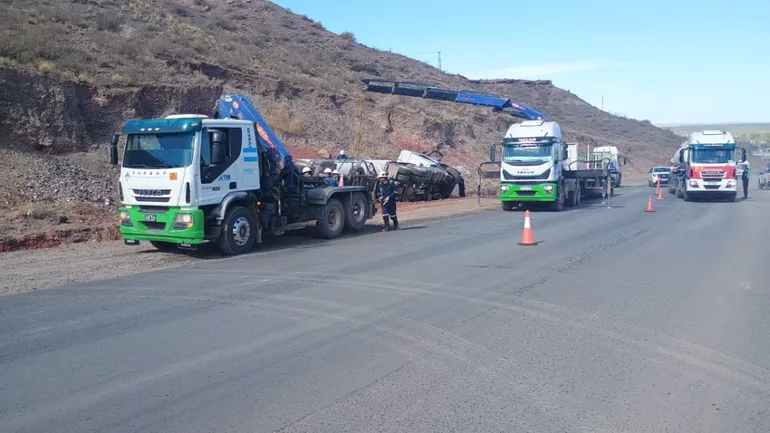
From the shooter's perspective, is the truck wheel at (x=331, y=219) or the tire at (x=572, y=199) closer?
the truck wheel at (x=331, y=219)

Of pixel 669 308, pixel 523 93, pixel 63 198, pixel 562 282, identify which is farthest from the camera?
pixel 523 93

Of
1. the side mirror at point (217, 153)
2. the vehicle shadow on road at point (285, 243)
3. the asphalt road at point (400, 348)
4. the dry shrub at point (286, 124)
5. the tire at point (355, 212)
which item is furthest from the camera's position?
the dry shrub at point (286, 124)

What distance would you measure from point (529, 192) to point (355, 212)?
950 cm

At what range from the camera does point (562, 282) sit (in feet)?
38.4

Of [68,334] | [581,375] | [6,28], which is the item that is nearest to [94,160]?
[6,28]

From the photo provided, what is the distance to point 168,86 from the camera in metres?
30.8

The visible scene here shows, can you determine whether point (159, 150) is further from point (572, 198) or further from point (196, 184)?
point (572, 198)

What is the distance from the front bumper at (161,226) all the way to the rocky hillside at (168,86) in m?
6.52

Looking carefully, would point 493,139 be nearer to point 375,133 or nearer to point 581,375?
point 375,133

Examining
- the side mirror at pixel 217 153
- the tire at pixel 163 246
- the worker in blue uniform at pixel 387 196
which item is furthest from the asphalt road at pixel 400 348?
the worker in blue uniform at pixel 387 196

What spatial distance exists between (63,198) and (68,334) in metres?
14.0

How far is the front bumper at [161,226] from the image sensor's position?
14.4 m

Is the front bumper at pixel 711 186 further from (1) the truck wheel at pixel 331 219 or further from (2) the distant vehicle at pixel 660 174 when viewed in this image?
(1) the truck wheel at pixel 331 219

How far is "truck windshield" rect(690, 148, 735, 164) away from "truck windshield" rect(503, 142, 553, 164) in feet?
32.2
